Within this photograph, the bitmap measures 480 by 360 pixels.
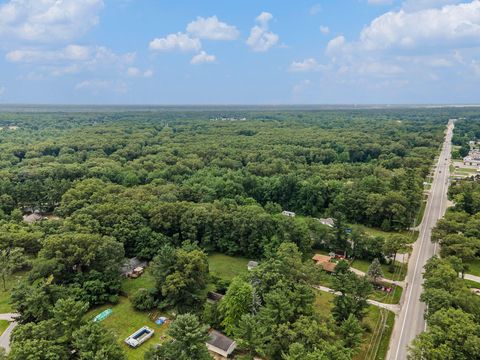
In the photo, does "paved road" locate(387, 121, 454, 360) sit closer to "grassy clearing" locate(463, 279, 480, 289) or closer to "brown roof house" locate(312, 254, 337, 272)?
"grassy clearing" locate(463, 279, 480, 289)

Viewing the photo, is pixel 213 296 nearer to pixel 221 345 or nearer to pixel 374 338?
pixel 221 345

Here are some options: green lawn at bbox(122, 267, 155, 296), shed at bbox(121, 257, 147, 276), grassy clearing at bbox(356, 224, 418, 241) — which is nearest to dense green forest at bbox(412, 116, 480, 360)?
grassy clearing at bbox(356, 224, 418, 241)

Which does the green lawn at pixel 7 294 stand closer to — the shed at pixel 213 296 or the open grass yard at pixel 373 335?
the shed at pixel 213 296

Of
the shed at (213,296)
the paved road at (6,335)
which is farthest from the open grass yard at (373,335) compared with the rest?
the paved road at (6,335)

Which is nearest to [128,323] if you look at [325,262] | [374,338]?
[374,338]

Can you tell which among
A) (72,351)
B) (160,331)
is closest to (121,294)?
(160,331)

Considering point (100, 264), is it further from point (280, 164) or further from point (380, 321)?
point (280, 164)
